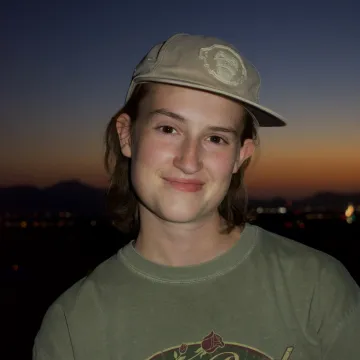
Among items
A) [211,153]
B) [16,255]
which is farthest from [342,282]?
[16,255]

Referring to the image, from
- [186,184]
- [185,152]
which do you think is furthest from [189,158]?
[186,184]

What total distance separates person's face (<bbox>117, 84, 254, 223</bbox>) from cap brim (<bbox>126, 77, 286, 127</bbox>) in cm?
9

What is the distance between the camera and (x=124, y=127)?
3.22m

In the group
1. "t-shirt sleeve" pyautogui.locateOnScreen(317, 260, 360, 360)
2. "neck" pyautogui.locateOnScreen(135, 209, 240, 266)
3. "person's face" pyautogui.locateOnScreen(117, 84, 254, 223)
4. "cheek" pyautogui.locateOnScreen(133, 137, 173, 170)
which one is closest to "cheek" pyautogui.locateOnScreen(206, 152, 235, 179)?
"person's face" pyautogui.locateOnScreen(117, 84, 254, 223)

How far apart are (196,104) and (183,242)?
0.86 m

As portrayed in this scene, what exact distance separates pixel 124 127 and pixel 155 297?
3.81 feet

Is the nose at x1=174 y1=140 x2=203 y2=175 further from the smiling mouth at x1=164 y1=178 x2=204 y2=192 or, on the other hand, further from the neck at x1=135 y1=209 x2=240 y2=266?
the neck at x1=135 y1=209 x2=240 y2=266

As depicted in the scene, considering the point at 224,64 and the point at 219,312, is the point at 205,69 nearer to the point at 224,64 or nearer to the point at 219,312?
the point at 224,64

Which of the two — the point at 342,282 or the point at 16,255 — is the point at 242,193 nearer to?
the point at 342,282

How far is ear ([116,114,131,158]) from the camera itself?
3.17 metres

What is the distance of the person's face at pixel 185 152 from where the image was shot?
2.68 meters

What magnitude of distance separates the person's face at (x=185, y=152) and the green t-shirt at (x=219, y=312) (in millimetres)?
379

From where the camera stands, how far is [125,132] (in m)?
3.22

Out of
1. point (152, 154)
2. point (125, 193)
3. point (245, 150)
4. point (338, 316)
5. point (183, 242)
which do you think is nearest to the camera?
point (338, 316)
